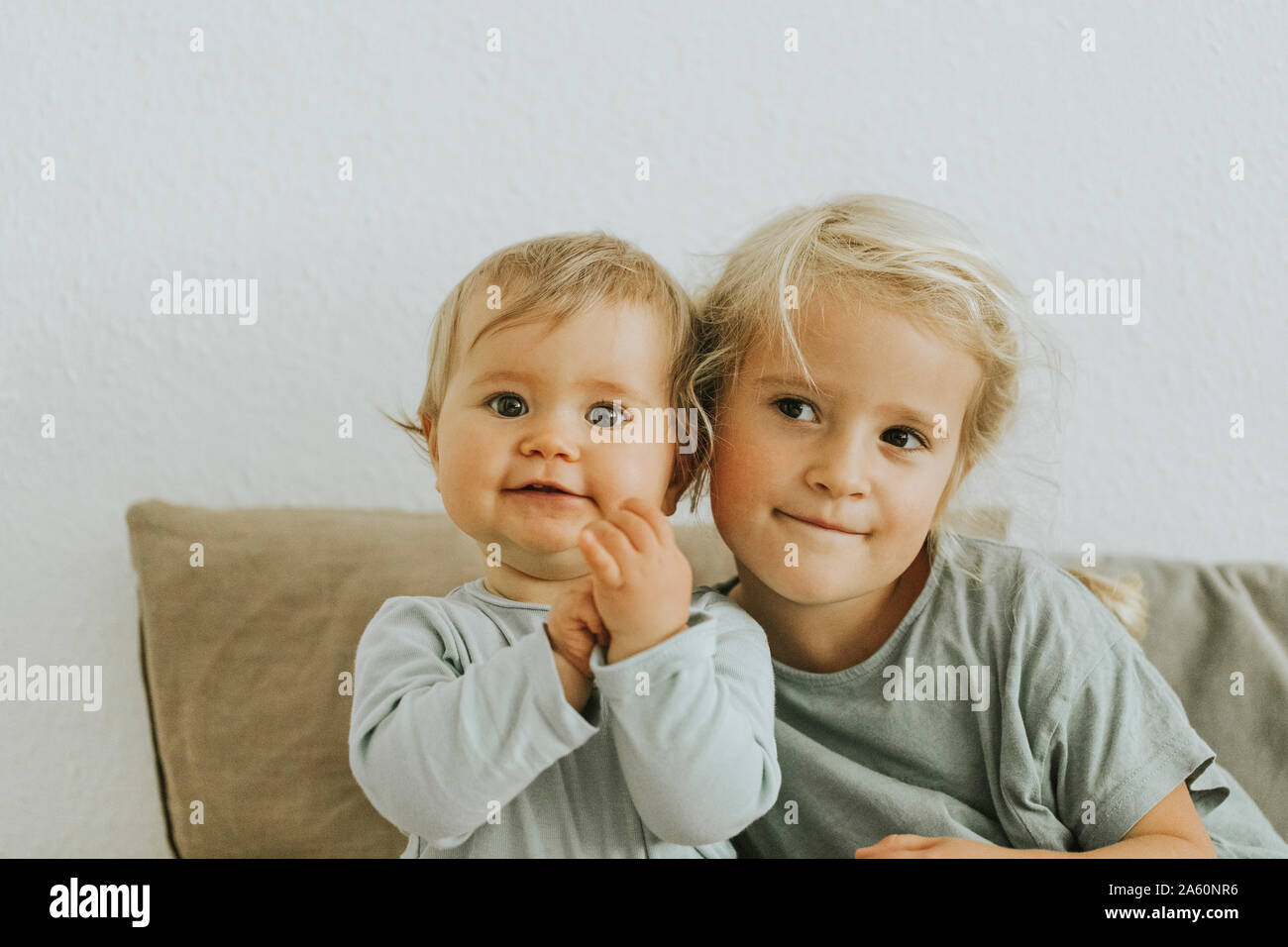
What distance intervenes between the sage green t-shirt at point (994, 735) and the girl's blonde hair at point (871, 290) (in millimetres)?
98

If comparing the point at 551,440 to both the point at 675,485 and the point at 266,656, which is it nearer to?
the point at 675,485

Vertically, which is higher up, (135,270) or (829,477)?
(135,270)

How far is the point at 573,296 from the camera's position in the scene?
626 mm

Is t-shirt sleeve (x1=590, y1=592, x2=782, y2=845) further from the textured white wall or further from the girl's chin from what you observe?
the textured white wall

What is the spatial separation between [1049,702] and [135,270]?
0.87 meters

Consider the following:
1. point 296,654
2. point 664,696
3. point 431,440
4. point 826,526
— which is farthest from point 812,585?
point 296,654

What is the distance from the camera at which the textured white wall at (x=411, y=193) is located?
912 millimetres

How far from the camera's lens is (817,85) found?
922 millimetres

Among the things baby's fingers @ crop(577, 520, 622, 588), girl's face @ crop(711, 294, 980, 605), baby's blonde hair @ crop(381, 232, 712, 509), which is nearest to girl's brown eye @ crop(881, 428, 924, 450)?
girl's face @ crop(711, 294, 980, 605)

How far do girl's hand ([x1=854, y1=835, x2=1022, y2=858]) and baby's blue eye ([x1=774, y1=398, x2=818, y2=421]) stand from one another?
0.28 metres
